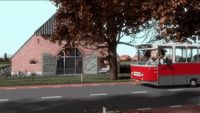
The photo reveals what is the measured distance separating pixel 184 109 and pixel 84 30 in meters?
15.5

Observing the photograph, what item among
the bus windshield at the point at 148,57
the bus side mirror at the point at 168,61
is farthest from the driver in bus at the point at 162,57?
the bus windshield at the point at 148,57

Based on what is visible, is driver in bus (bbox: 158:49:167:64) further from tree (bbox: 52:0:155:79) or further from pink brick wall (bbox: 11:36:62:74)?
pink brick wall (bbox: 11:36:62:74)

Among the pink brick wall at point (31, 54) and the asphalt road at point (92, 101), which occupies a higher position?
the pink brick wall at point (31, 54)

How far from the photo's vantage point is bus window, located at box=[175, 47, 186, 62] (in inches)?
978

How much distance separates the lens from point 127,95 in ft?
70.1

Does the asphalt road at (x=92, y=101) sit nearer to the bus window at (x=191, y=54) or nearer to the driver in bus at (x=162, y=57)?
the driver in bus at (x=162, y=57)

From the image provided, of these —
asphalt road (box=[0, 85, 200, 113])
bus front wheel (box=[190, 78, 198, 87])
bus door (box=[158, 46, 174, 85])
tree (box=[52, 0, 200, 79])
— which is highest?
tree (box=[52, 0, 200, 79])

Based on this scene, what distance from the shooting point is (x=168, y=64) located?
24.8 metres

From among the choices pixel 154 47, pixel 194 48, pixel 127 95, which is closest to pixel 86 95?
pixel 127 95

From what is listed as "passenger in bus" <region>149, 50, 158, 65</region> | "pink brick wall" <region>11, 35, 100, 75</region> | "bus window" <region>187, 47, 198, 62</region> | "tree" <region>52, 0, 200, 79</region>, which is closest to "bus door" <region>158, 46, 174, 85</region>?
"passenger in bus" <region>149, 50, 158, 65</region>

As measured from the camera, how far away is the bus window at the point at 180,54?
24.9m

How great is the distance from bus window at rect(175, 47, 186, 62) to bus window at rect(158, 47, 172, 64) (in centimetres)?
42

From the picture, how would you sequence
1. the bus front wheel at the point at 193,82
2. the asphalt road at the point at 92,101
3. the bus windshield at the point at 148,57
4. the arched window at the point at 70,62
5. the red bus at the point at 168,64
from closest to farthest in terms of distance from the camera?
the asphalt road at the point at 92,101 → the red bus at the point at 168,64 → the bus windshield at the point at 148,57 → the bus front wheel at the point at 193,82 → the arched window at the point at 70,62

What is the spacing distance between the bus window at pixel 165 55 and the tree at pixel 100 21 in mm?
2541
